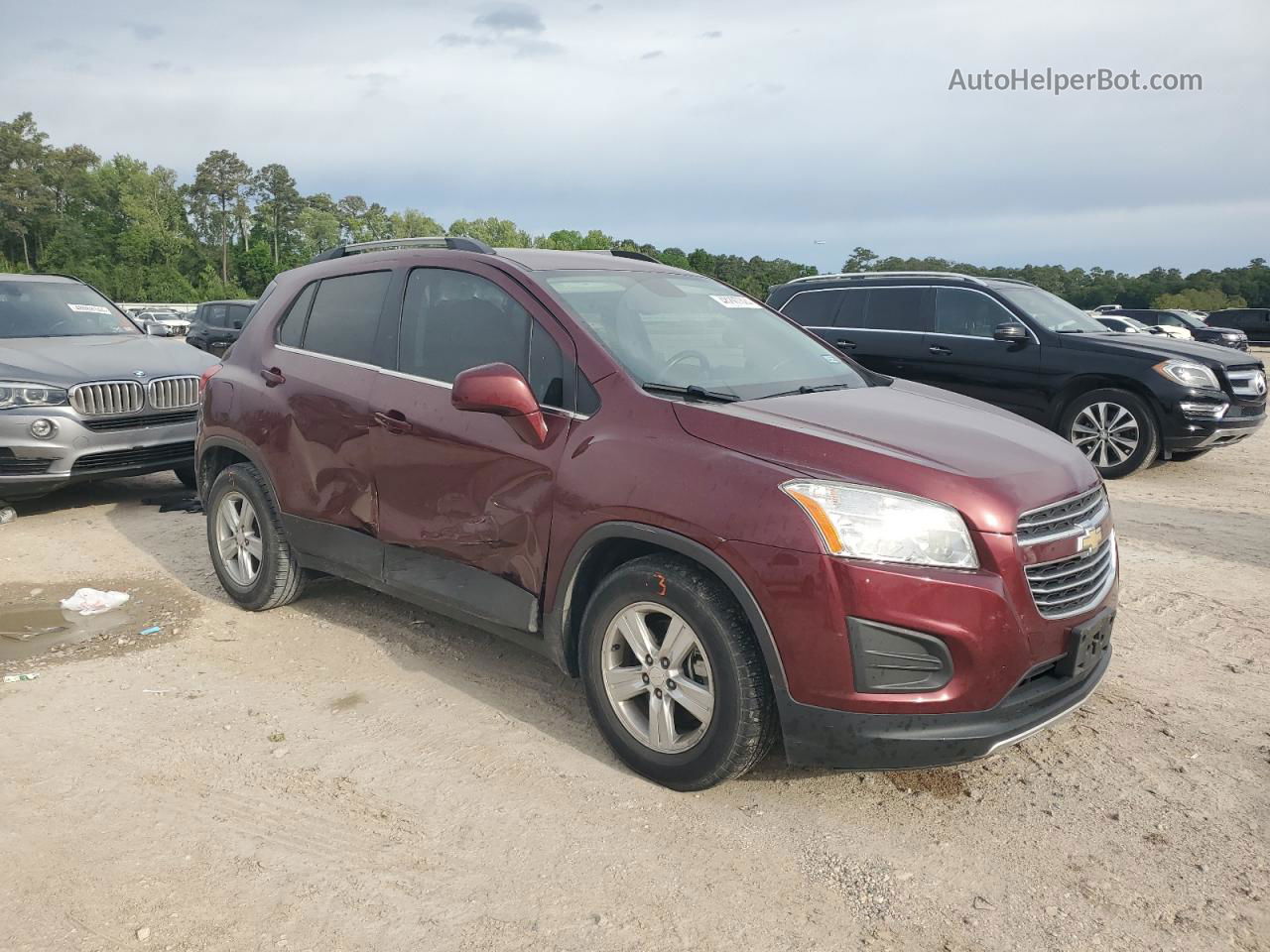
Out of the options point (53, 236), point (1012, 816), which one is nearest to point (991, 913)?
point (1012, 816)

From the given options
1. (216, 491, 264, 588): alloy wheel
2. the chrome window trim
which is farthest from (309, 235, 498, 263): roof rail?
the chrome window trim

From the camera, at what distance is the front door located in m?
3.62

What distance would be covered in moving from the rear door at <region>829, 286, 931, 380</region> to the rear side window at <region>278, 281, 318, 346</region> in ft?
21.8

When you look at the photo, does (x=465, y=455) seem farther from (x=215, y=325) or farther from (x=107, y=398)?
(x=215, y=325)

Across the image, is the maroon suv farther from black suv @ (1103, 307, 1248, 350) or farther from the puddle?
black suv @ (1103, 307, 1248, 350)

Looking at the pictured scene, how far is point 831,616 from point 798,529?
26 centimetres

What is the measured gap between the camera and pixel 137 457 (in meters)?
7.40

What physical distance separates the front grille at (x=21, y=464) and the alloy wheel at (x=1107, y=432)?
8613 millimetres

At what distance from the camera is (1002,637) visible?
284cm

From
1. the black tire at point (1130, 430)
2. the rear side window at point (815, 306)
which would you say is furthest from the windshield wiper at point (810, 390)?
the rear side window at point (815, 306)

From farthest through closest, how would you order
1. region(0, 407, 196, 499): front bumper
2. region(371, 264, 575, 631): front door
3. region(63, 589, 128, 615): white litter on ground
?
region(0, 407, 196, 499): front bumper, region(63, 589, 128, 615): white litter on ground, region(371, 264, 575, 631): front door

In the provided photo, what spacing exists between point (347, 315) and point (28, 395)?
3.80 metres

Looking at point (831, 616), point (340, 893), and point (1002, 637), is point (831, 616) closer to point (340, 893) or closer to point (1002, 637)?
point (1002, 637)

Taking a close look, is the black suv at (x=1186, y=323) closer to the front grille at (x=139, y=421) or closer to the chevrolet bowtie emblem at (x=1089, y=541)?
the front grille at (x=139, y=421)
